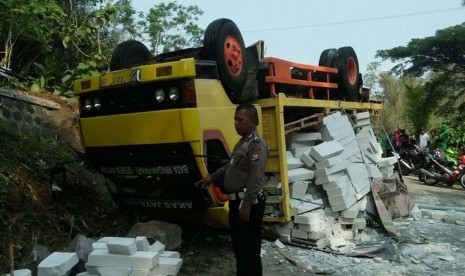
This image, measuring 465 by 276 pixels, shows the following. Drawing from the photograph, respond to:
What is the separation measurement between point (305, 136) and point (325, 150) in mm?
396

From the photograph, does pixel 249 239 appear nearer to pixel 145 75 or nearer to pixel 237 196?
pixel 237 196

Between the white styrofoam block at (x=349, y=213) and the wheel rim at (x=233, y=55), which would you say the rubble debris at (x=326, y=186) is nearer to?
the white styrofoam block at (x=349, y=213)

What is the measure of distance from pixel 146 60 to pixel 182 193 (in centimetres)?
187

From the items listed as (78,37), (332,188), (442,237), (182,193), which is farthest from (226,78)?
(78,37)

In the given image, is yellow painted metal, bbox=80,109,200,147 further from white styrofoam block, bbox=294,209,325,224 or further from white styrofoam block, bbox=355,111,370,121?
white styrofoam block, bbox=355,111,370,121

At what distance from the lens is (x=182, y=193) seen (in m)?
4.27

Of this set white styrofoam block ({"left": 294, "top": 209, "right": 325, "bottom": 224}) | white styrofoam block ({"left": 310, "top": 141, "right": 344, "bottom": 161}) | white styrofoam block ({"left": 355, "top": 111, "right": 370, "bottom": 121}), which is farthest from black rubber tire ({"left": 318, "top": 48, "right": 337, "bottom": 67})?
white styrofoam block ({"left": 294, "top": 209, "right": 325, "bottom": 224})

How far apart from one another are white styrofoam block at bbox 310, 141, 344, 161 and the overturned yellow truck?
659mm

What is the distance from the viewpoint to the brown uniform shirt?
10.7ft

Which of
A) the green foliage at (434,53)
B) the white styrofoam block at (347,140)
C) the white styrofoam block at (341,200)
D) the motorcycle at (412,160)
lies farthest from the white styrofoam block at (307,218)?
the green foliage at (434,53)

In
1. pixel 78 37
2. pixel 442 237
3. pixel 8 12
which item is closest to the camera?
pixel 442 237

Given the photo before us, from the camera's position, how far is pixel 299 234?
16.9 feet

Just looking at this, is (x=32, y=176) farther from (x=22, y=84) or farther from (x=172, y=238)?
(x=22, y=84)

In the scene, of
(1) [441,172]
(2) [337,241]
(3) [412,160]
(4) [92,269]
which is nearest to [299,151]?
(2) [337,241]
